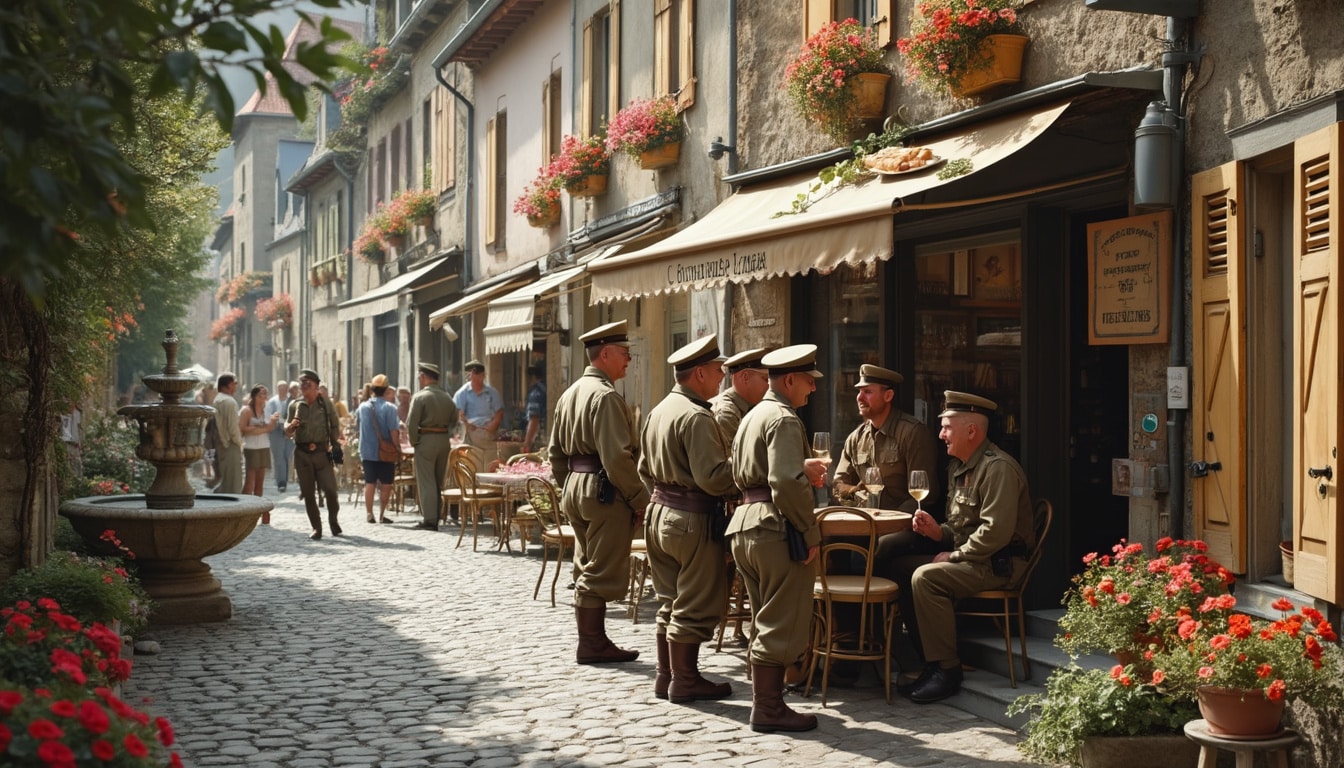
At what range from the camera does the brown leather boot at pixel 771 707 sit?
675cm

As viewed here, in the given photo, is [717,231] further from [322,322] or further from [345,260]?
[322,322]

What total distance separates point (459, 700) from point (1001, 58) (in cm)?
468

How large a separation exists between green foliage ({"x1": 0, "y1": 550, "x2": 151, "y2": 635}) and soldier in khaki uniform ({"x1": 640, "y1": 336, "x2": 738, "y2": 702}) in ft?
9.37

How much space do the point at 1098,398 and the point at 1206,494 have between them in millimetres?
2620

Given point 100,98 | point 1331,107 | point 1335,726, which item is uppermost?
point 1331,107

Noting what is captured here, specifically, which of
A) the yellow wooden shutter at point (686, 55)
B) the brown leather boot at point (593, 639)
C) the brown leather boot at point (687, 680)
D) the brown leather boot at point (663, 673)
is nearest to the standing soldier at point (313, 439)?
the yellow wooden shutter at point (686, 55)

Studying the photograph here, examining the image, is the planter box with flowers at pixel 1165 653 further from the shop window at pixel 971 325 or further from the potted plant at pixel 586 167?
the potted plant at pixel 586 167

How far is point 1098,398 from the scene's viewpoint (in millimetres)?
9398

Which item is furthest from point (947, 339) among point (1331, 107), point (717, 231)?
point (1331, 107)

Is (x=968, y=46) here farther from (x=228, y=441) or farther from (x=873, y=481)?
(x=228, y=441)

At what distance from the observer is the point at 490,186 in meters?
21.5

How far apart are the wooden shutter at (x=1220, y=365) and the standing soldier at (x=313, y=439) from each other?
1062 cm

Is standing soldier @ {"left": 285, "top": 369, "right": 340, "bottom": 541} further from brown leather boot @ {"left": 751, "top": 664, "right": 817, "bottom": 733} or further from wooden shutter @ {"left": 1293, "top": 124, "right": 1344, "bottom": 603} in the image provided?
wooden shutter @ {"left": 1293, "top": 124, "right": 1344, "bottom": 603}

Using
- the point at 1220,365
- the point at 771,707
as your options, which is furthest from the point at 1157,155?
the point at 771,707
